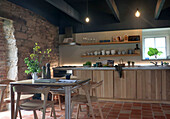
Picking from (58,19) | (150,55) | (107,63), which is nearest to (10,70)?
(107,63)

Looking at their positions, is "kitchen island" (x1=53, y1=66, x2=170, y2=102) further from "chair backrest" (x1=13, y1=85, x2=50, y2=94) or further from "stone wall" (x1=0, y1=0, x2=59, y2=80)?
"chair backrest" (x1=13, y1=85, x2=50, y2=94)

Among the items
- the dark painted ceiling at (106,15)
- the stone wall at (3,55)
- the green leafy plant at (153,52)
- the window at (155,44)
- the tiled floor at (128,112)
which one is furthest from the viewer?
the window at (155,44)

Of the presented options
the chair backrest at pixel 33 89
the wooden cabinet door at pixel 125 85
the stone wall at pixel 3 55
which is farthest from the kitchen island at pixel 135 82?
the chair backrest at pixel 33 89

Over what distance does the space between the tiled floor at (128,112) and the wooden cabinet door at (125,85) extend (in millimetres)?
280

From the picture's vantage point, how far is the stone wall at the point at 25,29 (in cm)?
473

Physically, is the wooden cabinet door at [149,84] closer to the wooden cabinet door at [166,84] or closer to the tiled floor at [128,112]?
the wooden cabinet door at [166,84]

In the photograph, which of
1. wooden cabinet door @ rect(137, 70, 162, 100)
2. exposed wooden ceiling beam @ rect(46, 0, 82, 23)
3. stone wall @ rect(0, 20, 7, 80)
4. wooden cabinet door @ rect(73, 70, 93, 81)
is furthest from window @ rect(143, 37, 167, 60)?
stone wall @ rect(0, 20, 7, 80)

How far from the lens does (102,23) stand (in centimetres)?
732

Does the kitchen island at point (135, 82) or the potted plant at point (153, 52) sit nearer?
the kitchen island at point (135, 82)

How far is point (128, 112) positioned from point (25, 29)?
11.6ft

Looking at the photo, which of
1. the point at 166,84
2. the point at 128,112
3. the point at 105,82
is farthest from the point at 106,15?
the point at 128,112

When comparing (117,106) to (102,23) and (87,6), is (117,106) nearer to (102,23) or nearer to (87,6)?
(102,23)

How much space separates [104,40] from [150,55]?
1927 millimetres

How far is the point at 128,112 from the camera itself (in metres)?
4.36
